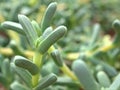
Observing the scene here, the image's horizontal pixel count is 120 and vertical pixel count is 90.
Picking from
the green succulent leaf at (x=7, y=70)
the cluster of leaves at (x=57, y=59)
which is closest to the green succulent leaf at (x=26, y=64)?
the cluster of leaves at (x=57, y=59)

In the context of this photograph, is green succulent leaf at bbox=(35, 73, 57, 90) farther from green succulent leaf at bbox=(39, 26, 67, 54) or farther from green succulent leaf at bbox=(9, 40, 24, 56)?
green succulent leaf at bbox=(9, 40, 24, 56)

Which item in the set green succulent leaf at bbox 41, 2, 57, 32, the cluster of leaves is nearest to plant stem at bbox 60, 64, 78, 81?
the cluster of leaves

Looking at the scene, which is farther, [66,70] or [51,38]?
[66,70]

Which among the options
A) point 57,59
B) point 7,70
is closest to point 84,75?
point 57,59

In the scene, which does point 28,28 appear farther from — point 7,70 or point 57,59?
point 7,70

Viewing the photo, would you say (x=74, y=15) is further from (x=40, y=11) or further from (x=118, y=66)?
(x=118, y=66)

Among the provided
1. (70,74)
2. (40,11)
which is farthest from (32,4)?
(70,74)

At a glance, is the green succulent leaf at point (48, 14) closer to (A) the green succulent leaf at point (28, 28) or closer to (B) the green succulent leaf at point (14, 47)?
(A) the green succulent leaf at point (28, 28)
